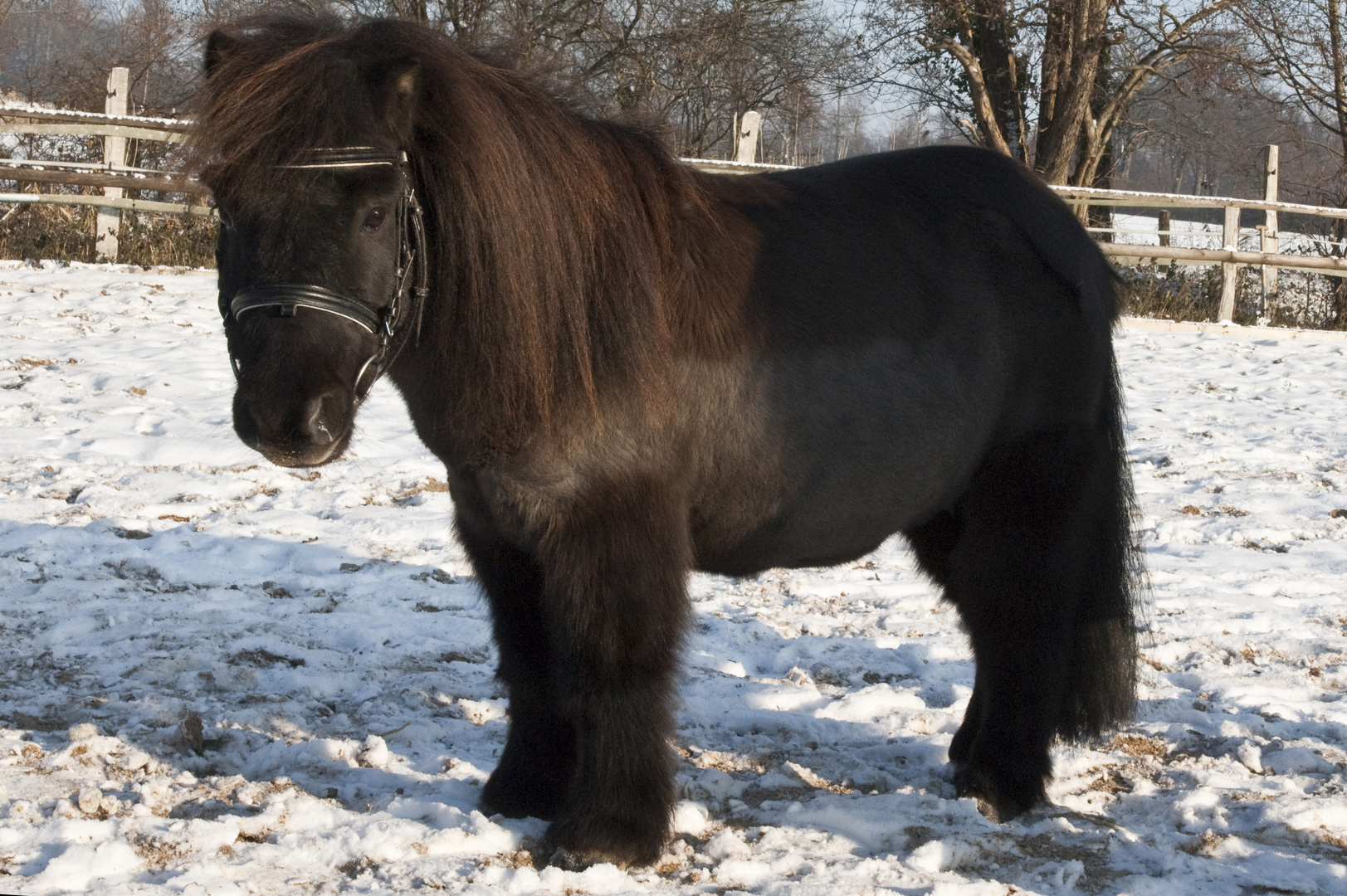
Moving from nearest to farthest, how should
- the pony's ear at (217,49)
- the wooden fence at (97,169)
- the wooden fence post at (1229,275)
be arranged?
the pony's ear at (217,49), the wooden fence at (97,169), the wooden fence post at (1229,275)

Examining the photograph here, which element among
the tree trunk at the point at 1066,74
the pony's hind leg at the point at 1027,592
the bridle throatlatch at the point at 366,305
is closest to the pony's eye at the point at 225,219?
the bridle throatlatch at the point at 366,305

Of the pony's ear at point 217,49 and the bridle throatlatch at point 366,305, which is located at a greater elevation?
the pony's ear at point 217,49

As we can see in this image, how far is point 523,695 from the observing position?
265 cm

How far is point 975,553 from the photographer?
2.97 metres

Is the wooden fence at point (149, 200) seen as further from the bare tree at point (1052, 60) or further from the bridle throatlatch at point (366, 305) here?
the bridle throatlatch at point (366, 305)

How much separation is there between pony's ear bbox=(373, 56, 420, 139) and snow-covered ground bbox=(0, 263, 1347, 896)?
4.44 ft

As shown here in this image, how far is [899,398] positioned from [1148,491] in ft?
13.2

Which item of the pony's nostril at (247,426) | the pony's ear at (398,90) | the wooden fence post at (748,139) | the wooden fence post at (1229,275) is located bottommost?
the pony's nostril at (247,426)

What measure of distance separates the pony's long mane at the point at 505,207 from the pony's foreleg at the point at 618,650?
0.25 meters

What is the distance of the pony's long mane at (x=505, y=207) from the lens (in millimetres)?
1938

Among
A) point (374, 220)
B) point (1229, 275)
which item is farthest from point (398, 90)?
point (1229, 275)

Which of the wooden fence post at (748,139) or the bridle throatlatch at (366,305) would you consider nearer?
the bridle throatlatch at (366,305)

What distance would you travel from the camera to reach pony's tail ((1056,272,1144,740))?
309 cm

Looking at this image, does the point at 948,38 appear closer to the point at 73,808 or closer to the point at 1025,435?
the point at 1025,435
